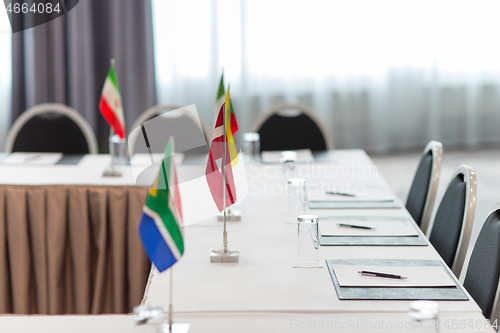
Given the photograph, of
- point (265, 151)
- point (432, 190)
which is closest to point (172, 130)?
point (265, 151)

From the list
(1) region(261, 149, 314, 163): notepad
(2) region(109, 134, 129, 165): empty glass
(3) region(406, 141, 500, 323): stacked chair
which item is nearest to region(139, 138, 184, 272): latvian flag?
(3) region(406, 141, 500, 323): stacked chair

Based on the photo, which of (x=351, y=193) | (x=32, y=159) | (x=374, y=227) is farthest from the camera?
(x=32, y=159)

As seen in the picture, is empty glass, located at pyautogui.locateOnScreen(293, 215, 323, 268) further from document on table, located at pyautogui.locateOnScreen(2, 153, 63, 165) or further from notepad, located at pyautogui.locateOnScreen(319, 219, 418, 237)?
document on table, located at pyautogui.locateOnScreen(2, 153, 63, 165)

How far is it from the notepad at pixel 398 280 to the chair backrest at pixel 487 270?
0.11 m

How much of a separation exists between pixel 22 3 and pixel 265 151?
268 cm

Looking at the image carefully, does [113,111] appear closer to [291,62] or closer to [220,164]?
[220,164]

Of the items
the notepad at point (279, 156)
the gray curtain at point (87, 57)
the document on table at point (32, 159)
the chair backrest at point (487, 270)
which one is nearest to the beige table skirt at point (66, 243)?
the document on table at point (32, 159)

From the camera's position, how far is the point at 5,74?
189 inches

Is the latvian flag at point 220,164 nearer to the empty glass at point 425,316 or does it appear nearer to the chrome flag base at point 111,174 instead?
the empty glass at point 425,316

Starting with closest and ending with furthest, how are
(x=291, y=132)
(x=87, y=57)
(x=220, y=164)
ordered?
(x=220, y=164) → (x=291, y=132) → (x=87, y=57)

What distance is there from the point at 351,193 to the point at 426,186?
293 mm

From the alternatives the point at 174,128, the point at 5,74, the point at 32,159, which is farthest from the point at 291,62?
the point at 32,159

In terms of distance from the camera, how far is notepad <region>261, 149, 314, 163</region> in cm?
282

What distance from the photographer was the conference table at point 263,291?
1.17 m
